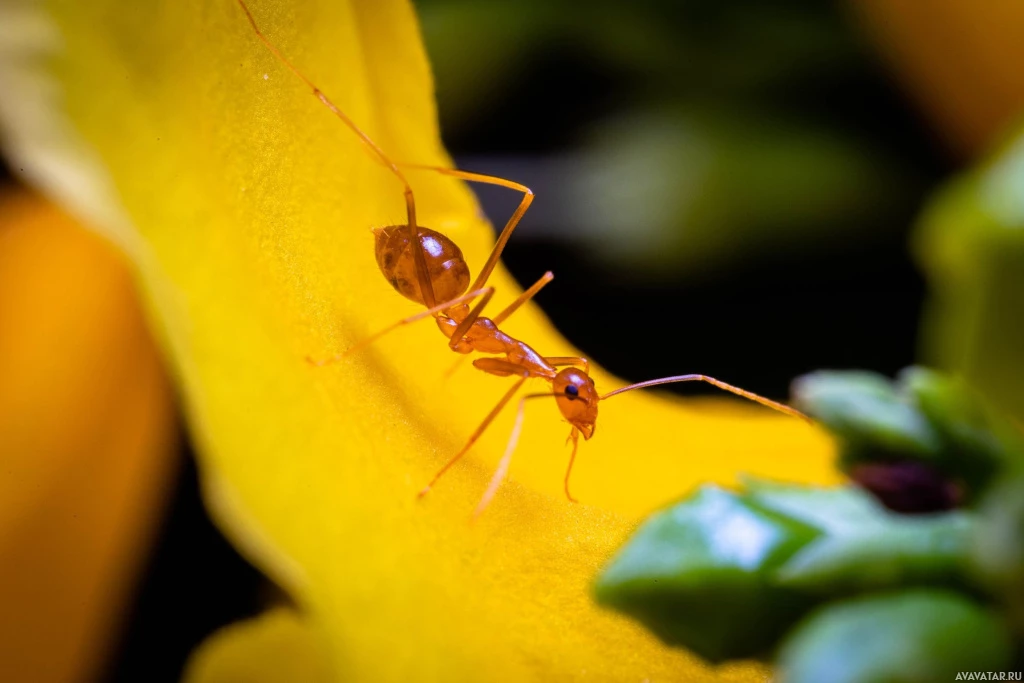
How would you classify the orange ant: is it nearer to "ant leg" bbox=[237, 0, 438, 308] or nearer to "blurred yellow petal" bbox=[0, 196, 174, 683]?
"ant leg" bbox=[237, 0, 438, 308]

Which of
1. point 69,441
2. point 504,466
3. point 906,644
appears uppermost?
point 906,644

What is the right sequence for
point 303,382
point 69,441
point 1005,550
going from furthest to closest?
point 69,441 → point 303,382 → point 1005,550

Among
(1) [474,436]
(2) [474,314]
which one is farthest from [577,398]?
(1) [474,436]

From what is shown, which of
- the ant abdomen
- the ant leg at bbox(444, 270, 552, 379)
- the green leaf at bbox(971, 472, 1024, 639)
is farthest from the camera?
the ant leg at bbox(444, 270, 552, 379)

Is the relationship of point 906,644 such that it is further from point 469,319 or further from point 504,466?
point 469,319

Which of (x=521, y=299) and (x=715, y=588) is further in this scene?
(x=521, y=299)

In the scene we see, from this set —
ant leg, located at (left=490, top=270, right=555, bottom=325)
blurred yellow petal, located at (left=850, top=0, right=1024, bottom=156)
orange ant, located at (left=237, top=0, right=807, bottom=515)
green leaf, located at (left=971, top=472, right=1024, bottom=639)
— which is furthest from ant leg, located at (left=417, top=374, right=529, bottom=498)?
blurred yellow petal, located at (left=850, top=0, right=1024, bottom=156)

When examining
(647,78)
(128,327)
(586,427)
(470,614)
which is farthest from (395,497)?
(647,78)
